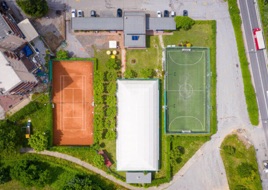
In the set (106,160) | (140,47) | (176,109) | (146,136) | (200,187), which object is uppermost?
(140,47)

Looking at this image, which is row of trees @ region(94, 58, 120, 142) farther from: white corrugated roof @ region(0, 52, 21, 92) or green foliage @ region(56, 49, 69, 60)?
white corrugated roof @ region(0, 52, 21, 92)

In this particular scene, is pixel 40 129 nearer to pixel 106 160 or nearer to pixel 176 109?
pixel 106 160

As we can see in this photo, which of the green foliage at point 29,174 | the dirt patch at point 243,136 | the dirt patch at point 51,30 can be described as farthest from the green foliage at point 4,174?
the dirt patch at point 243,136

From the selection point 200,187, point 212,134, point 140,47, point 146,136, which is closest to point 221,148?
point 212,134

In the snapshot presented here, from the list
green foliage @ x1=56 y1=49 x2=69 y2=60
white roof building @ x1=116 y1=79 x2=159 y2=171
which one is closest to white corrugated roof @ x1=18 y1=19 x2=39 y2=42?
green foliage @ x1=56 y1=49 x2=69 y2=60

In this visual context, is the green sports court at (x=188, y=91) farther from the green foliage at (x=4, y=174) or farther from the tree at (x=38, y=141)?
the green foliage at (x=4, y=174)
